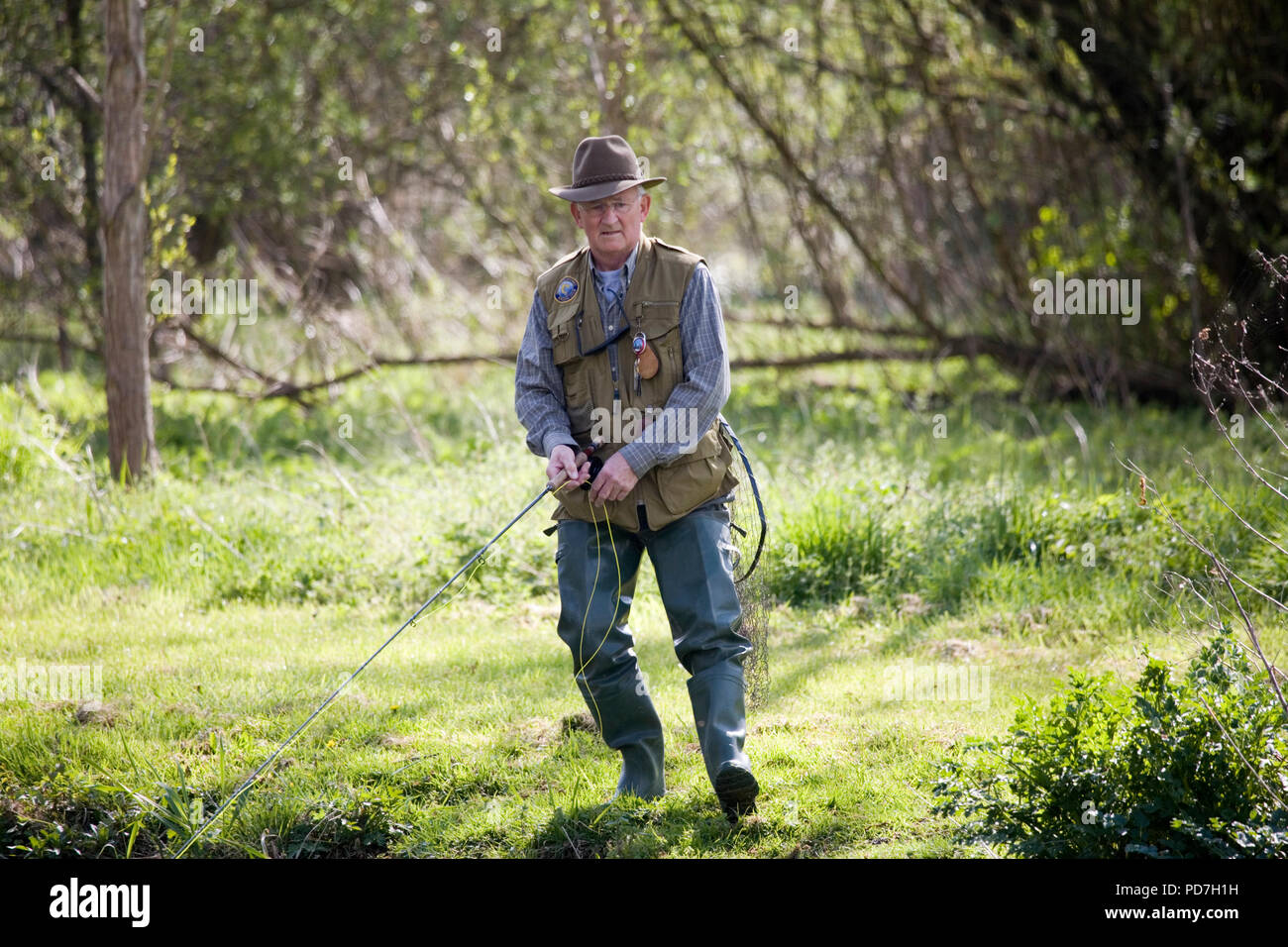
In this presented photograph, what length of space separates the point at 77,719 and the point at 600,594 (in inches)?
94.2

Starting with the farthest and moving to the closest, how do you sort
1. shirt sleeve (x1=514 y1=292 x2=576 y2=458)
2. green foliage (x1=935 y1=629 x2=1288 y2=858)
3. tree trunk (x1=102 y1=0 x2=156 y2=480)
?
tree trunk (x1=102 y1=0 x2=156 y2=480), shirt sleeve (x1=514 y1=292 x2=576 y2=458), green foliage (x1=935 y1=629 x2=1288 y2=858)

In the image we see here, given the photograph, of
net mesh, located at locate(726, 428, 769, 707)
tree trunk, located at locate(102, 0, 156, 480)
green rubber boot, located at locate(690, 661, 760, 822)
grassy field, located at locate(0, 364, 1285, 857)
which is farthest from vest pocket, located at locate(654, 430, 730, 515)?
A: tree trunk, located at locate(102, 0, 156, 480)

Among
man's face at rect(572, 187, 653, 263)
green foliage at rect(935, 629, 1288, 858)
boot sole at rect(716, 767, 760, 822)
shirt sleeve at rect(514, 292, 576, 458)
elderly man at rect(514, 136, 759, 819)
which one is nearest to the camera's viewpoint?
green foliage at rect(935, 629, 1288, 858)

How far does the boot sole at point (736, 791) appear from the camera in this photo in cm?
378

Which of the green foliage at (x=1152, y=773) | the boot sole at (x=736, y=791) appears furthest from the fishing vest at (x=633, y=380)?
the green foliage at (x=1152, y=773)

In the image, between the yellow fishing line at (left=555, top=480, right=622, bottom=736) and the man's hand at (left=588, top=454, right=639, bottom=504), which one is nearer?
the man's hand at (left=588, top=454, right=639, bottom=504)

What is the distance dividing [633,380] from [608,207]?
57cm

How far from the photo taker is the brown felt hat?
12.8ft

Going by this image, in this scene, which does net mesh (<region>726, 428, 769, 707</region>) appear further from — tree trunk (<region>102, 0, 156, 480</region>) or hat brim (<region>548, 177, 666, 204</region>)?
tree trunk (<region>102, 0, 156, 480</region>)

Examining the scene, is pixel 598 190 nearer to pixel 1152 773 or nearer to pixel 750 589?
pixel 750 589

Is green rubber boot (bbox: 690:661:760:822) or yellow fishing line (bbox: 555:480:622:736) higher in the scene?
yellow fishing line (bbox: 555:480:622:736)

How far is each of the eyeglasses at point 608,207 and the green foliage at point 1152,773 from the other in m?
2.00
